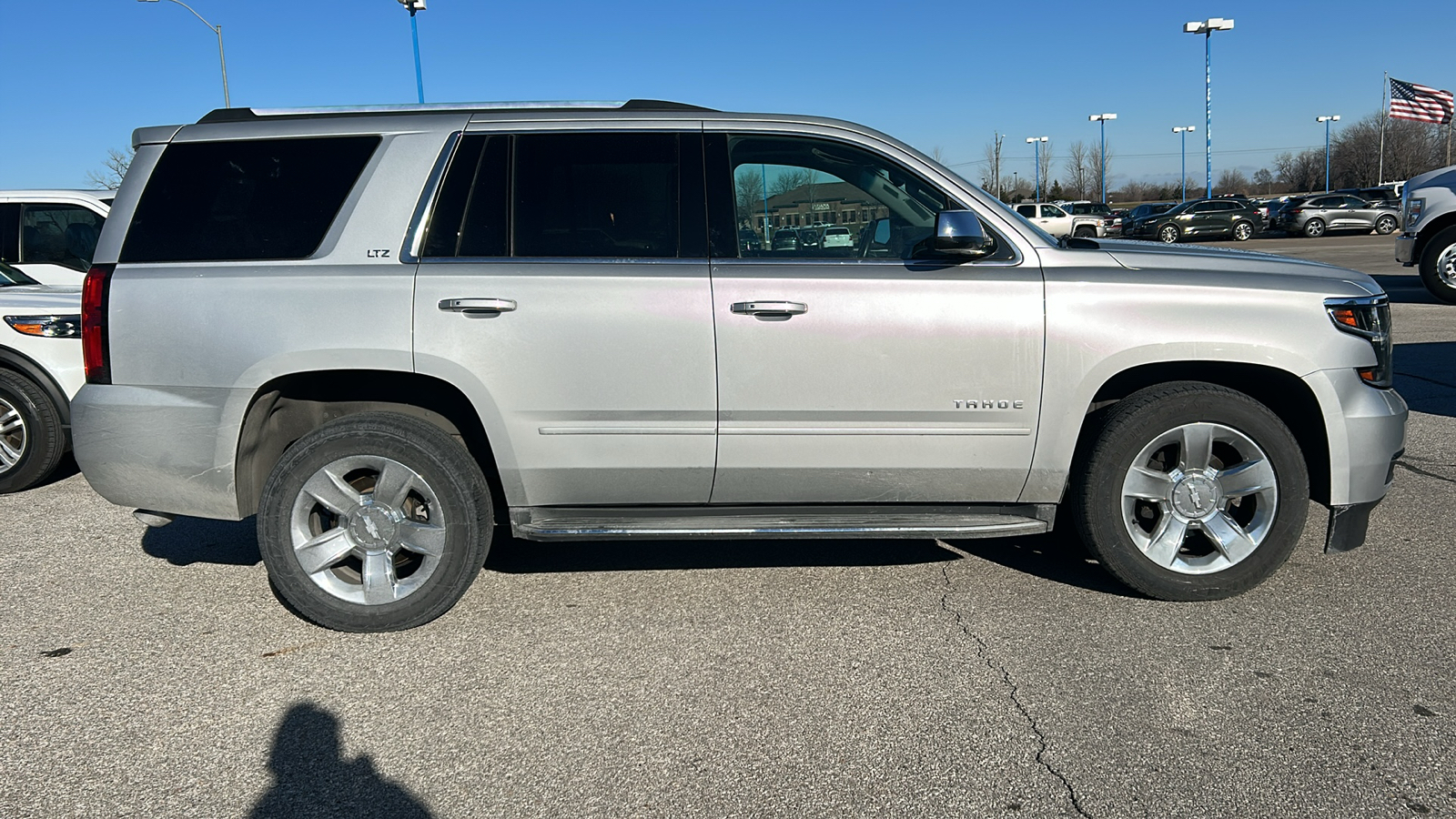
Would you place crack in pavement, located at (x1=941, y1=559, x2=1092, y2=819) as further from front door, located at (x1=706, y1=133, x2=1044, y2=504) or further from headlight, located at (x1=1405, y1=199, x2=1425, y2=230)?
headlight, located at (x1=1405, y1=199, x2=1425, y2=230)

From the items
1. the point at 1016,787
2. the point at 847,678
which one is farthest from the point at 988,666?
the point at 1016,787

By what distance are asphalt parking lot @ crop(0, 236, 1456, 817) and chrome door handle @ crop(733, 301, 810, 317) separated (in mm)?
1175

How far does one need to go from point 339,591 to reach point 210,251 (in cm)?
138

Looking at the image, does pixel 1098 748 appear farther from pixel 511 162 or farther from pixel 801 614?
pixel 511 162

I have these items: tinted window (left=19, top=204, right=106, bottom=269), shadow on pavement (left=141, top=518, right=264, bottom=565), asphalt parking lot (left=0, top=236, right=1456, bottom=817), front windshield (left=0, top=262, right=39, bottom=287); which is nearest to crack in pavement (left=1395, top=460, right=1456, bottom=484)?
asphalt parking lot (left=0, top=236, right=1456, bottom=817)

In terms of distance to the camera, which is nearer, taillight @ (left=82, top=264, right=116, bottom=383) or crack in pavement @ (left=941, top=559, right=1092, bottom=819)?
crack in pavement @ (left=941, top=559, right=1092, bottom=819)

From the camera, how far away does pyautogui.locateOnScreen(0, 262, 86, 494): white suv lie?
6297 millimetres

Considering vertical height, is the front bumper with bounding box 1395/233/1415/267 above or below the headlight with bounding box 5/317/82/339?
above

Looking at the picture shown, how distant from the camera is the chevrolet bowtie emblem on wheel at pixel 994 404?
156 inches

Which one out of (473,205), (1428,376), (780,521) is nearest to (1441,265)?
(1428,376)

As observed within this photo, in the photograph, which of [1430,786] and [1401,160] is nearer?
[1430,786]

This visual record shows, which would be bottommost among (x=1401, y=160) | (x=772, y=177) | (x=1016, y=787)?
(x=1016, y=787)

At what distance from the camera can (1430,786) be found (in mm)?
2764

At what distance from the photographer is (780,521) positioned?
4.00 m
